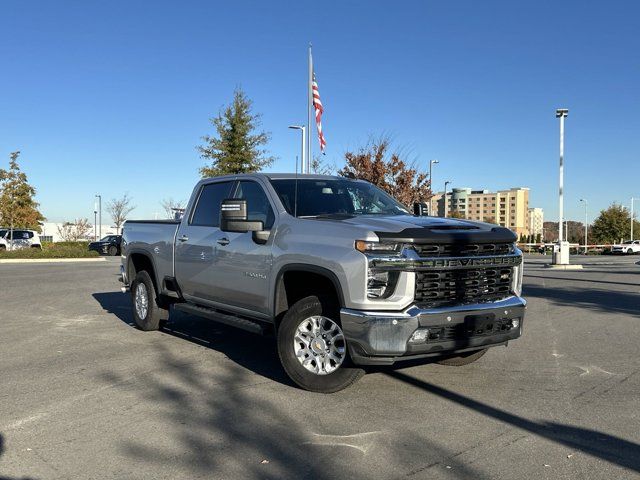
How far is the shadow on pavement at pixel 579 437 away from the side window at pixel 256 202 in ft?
8.31

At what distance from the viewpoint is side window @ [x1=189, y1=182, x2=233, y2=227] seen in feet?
23.0

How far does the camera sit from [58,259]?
29266 mm

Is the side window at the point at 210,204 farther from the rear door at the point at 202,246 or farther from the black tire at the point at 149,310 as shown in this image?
the black tire at the point at 149,310

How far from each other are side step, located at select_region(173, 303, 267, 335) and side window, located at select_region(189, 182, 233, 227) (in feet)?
3.28

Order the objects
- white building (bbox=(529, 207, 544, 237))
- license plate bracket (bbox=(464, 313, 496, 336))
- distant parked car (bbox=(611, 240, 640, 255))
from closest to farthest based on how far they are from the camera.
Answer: license plate bracket (bbox=(464, 313, 496, 336)), distant parked car (bbox=(611, 240, 640, 255)), white building (bbox=(529, 207, 544, 237))

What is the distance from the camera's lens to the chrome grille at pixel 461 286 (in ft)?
15.9

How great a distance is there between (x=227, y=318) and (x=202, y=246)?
3.28 feet

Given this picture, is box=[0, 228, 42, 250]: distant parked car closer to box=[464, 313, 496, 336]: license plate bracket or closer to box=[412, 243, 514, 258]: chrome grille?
box=[412, 243, 514, 258]: chrome grille

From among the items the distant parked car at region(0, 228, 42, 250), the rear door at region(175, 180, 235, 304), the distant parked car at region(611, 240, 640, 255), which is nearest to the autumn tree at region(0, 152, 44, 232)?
the distant parked car at region(0, 228, 42, 250)

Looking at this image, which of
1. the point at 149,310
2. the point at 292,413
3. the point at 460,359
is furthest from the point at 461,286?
the point at 149,310

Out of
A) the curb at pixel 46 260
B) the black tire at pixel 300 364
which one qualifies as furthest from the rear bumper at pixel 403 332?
the curb at pixel 46 260

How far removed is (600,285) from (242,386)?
44.2ft

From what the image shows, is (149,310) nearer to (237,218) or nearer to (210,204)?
(210,204)

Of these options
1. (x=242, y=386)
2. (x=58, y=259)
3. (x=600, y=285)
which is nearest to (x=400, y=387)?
(x=242, y=386)
